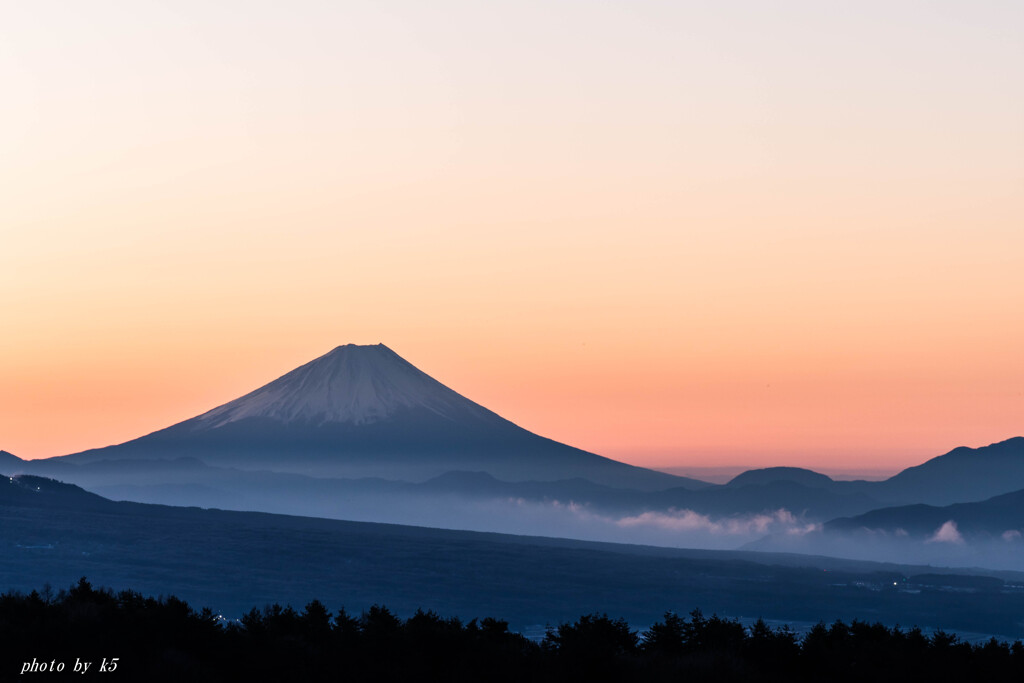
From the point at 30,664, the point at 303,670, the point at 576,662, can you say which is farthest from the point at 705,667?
the point at 30,664

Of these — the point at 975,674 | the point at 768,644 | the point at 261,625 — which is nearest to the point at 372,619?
the point at 261,625

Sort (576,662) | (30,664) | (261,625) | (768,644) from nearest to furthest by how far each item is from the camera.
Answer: (30,664)
(576,662)
(261,625)
(768,644)

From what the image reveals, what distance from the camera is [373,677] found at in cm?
7612

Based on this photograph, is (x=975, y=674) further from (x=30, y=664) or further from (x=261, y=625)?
(x=30, y=664)

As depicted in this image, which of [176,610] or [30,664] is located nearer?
[30,664]

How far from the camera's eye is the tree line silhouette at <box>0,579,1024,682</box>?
234 feet

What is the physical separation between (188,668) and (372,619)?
19.6 metres

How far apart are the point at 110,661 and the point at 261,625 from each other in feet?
45.4

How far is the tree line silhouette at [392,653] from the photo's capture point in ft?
234

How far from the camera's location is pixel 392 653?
78750 millimetres

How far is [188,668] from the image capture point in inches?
2751

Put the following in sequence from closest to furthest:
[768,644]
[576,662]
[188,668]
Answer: [188,668] < [576,662] < [768,644]

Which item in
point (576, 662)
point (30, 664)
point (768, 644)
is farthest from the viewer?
point (768, 644)

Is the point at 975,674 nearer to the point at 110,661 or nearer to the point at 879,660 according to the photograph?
the point at 879,660
